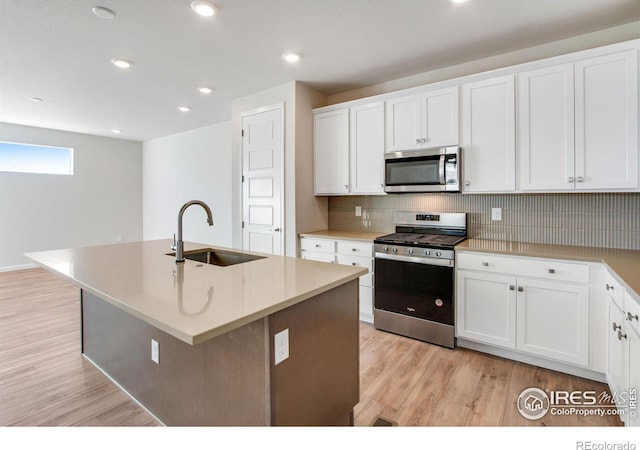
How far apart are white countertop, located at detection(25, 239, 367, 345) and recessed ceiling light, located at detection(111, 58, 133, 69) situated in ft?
6.17

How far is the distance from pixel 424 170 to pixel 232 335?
2361 mm

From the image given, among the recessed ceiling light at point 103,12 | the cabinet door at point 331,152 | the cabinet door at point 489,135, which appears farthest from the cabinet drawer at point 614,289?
the recessed ceiling light at point 103,12

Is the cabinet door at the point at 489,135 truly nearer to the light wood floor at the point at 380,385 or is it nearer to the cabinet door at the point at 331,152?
the cabinet door at the point at 331,152

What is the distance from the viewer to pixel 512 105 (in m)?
2.63

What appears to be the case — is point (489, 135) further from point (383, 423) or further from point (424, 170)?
point (383, 423)

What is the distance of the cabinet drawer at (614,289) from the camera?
1.75 m

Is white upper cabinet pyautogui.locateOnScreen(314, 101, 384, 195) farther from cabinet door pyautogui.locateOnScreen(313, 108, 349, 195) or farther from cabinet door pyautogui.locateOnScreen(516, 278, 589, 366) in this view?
cabinet door pyautogui.locateOnScreen(516, 278, 589, 366)

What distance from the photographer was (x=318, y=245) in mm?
3604

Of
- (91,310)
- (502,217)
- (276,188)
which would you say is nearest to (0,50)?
(91,310)

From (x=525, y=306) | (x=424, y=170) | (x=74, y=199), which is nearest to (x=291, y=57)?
(x=424, y=170)

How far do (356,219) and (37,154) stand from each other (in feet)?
19.9

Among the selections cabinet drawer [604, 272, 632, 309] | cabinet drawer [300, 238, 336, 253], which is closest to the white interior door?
cabinet drawer [300, 238, 336, 253]

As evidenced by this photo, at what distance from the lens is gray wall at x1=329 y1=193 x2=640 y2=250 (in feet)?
8.21

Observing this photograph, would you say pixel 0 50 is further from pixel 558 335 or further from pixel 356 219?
pixel 558 335
